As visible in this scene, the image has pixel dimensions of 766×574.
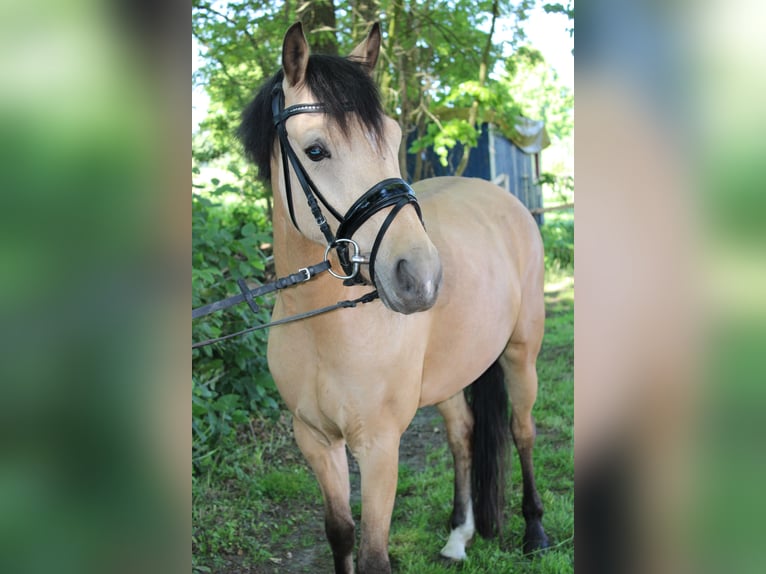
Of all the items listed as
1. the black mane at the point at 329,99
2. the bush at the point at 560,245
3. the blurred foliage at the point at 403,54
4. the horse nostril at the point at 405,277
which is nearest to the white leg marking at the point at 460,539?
the horse nostril at the point at 405,277

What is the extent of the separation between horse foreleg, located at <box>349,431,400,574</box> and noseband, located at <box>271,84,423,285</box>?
69cm

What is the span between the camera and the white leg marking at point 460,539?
11.3 ft

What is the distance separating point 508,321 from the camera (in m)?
3.33

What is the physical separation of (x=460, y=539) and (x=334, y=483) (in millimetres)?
1167

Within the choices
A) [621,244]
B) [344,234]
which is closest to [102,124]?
[621,244]

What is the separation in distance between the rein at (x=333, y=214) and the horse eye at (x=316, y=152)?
2.3 inches

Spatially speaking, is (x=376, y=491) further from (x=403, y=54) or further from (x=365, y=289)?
(x=403, y=54)

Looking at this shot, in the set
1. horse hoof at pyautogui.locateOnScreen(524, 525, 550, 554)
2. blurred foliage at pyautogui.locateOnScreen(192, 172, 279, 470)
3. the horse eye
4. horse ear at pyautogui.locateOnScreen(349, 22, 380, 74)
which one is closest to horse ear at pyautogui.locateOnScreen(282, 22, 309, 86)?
the horse eye

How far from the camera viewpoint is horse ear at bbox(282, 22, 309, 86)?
2.05 m

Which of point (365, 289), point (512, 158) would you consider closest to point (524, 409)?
point (365, 289)

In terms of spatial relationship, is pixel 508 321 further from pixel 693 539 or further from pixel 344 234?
pixel 693 539

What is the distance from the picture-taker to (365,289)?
2.46m

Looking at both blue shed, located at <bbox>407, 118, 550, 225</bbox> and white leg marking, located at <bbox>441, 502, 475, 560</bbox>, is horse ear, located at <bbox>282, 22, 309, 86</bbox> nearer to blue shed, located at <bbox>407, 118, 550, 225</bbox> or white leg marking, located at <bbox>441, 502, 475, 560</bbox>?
white leg marking, located at <bbox>441, 502, 475, 560</bbox>

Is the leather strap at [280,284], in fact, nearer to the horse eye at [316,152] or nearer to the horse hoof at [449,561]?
the horse eye at [316,152]
